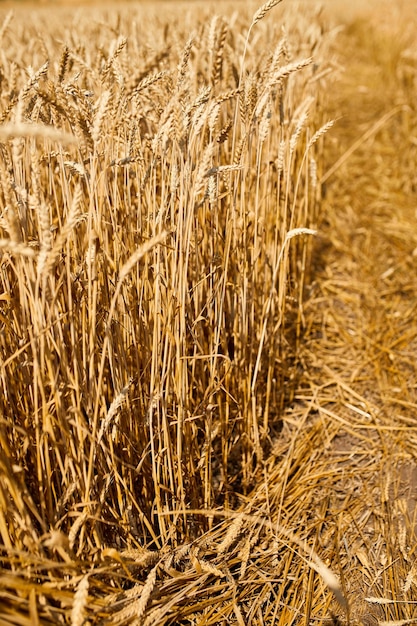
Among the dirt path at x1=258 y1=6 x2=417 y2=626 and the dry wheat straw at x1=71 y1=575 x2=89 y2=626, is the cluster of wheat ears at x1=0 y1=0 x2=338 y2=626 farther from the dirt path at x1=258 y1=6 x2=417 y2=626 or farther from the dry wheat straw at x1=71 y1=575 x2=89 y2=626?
the dirt path at x1=258 y1=6 x2=417 y2=626

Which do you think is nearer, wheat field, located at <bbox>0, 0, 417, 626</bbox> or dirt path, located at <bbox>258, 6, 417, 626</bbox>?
wheat field, located at <bbox>0, 0, 417, 626</bbox>

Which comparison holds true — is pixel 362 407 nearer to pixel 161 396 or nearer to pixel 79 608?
pixel 161 396

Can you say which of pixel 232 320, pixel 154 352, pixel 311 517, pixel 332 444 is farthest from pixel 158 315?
pixel 332 444

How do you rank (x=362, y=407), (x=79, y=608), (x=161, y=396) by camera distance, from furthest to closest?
1. (x=362, y=407)
2. (x=161, y=396)
3. (x=79, y=608)

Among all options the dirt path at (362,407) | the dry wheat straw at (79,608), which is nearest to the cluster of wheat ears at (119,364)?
the dry wheat straw at (79,608)

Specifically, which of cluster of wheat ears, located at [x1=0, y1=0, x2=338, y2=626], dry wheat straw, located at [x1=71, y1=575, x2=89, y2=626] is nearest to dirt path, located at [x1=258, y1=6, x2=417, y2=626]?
cluster of wheat ears, located at [x1=0, y1=0, x2=338, y2=626]

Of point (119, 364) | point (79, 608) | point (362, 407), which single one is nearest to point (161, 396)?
point (119, 364)

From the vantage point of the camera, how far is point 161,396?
3.01 ft

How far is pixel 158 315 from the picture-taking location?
901 millimetres

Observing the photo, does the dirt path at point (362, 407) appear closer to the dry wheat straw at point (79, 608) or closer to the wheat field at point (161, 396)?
the wheat field at point (161, 396)

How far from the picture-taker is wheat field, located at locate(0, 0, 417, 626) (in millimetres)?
786

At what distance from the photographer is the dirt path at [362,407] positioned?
105 centimetres

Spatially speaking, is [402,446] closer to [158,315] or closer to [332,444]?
[332,444]

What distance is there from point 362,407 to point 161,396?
0.77 m
